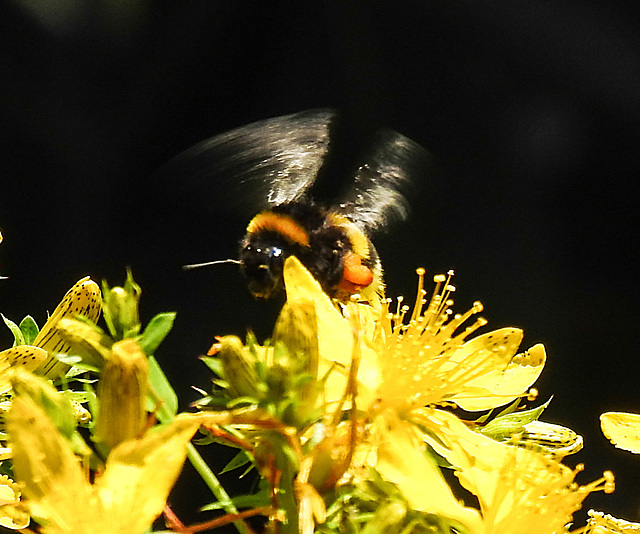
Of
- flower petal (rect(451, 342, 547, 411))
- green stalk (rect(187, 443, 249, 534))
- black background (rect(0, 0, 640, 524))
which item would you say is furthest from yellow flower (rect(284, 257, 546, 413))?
black background (rect(0, 0, 640, 524))

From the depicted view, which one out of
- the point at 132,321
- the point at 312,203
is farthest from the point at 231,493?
the point at 132,321

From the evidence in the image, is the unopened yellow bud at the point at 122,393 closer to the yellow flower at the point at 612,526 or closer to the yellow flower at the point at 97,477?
the yellow flower at the point at 97,477

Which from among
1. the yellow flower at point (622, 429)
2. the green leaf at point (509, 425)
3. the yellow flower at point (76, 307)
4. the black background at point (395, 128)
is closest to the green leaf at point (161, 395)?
the yellow flower at point (76, 307)

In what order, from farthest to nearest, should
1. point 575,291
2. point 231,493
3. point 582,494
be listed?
point 575,291 < point 231,493 < point 582,494

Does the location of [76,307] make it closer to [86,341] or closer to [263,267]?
[86,341]

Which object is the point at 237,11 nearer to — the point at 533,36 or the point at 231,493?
the point at 533,36

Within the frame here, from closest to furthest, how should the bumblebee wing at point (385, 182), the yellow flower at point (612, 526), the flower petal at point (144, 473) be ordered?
the flower petal at point (144, 473) < the yellow flower at point (612, 526) < the bumblebee wing at point (385, 182)

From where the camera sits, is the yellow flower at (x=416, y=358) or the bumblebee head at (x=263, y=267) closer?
the yellow flower at (x=416, y=358)
